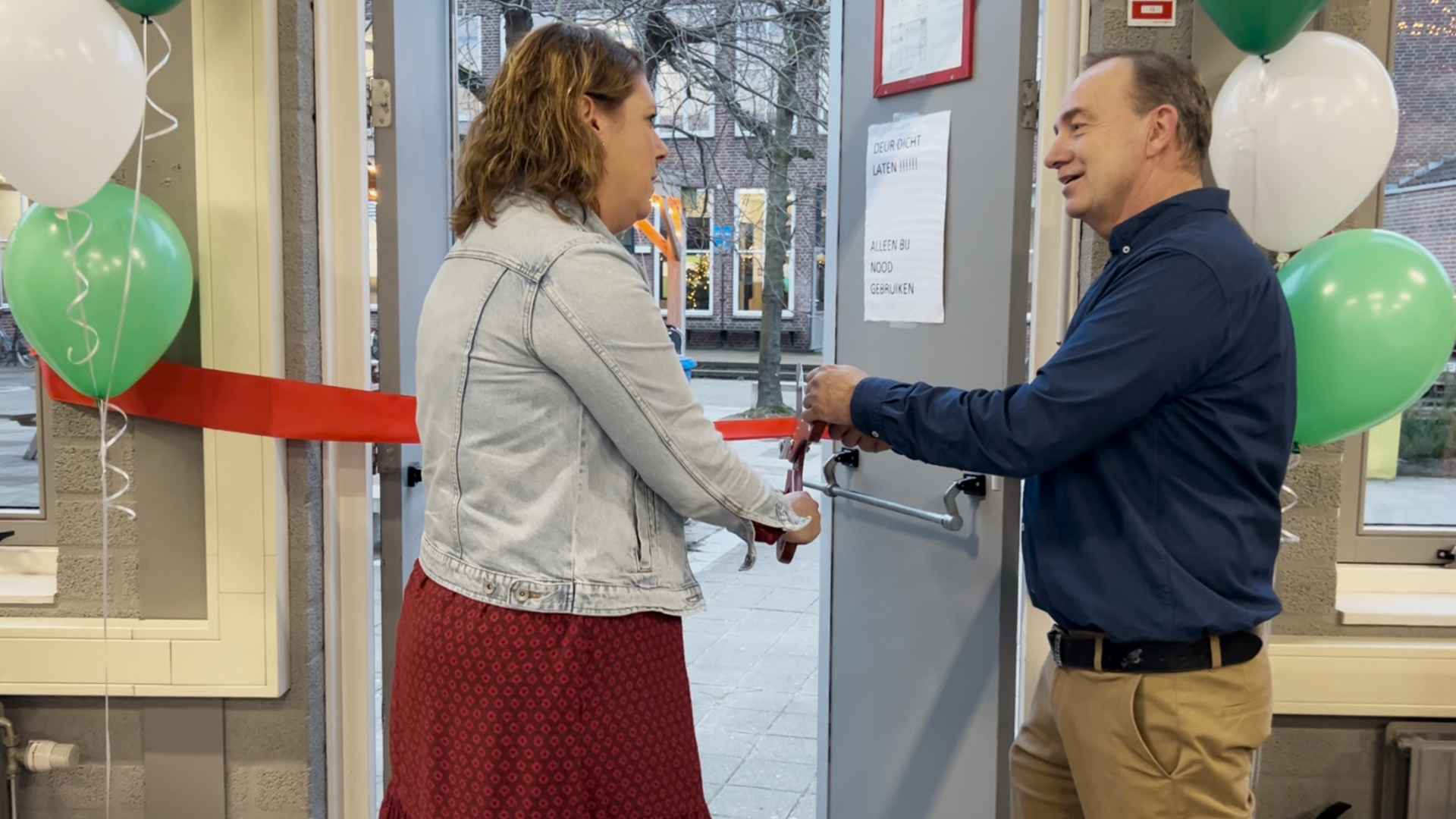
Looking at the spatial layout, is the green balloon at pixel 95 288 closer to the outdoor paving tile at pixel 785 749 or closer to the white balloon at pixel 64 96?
the white balloon at pixel 64 96

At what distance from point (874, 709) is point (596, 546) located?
5.00 ft

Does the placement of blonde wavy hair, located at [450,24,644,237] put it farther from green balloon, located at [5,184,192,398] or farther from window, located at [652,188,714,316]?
window, located at [652,188,714,316]

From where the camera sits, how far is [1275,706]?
212 cm

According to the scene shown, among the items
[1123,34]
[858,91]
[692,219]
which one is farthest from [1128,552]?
[692,219]

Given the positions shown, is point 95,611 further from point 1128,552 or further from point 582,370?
point 1128,552

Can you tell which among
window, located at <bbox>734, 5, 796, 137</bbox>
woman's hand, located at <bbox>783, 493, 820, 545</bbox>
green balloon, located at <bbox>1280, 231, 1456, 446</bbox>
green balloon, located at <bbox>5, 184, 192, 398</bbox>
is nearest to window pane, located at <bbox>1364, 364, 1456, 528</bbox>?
green balloon, located at <bbox>1280, 231, 1456, 446</bbox>

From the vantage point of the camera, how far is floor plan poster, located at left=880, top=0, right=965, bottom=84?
229 centimetres

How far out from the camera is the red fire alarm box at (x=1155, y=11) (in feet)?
6.71

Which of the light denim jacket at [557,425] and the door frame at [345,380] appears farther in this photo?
the door frame at [345,380]

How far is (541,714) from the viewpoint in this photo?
1.31 metres

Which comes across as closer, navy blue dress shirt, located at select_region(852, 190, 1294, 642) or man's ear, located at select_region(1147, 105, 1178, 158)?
navy blue dress shirt, located at select_region(852, 190, 1294, 642)

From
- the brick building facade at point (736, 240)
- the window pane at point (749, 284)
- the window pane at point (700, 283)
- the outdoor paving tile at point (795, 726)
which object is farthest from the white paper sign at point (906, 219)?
the window pane at point (749, 284)

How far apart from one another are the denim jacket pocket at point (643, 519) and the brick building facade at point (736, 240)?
37.6 feet

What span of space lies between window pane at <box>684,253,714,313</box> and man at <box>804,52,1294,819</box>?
17.6 metres
